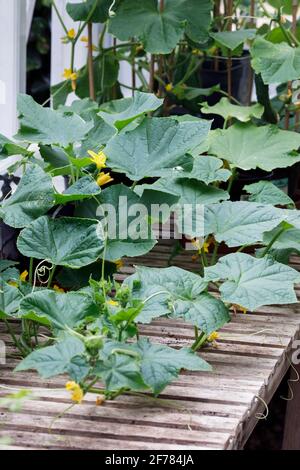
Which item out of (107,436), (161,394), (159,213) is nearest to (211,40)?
(159,213)

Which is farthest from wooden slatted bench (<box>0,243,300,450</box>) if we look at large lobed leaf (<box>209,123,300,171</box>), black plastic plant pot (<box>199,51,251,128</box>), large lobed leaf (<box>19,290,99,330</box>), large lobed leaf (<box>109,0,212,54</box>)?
black plastic plant pot (<box>199,51,251,128</box>)

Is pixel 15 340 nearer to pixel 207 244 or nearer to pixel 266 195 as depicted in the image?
pixel 207 244

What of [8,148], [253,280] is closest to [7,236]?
[8,148]

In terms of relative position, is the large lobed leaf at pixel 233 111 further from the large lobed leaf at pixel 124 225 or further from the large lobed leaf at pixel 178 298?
the large lobed leaf at pixel 178 298

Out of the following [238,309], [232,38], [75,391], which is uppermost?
[232,38]

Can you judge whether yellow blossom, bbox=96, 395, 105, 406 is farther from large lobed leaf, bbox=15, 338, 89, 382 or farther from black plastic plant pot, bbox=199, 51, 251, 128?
black plastic plant pot, bbox=199, 51, 251, 128

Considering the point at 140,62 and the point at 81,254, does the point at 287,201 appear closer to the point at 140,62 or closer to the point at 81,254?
the point at 81,254

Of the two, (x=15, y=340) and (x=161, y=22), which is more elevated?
(x=161, y=22)

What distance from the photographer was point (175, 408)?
129cm

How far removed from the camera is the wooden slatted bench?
1.19 m

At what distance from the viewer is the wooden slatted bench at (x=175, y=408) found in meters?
1.19

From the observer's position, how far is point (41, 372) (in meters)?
1.17

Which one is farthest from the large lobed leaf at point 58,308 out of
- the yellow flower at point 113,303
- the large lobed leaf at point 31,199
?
the large lobed leaf at point 31,199
